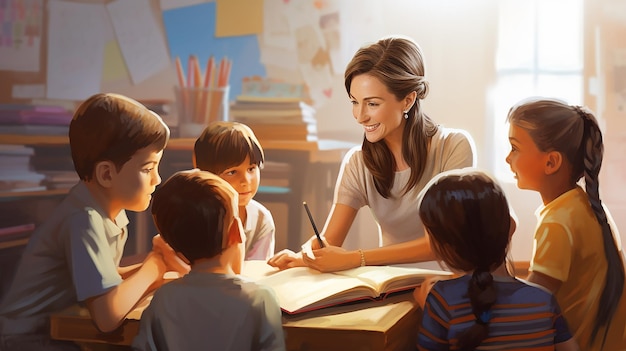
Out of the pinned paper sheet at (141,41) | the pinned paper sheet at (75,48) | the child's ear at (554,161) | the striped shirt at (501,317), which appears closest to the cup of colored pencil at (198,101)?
the pinned paper sheet at (141,41)

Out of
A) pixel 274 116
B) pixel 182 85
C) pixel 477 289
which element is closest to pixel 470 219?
pixel 477 289

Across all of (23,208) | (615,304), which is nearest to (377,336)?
(615,304)

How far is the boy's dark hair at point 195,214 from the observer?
1.19 meters

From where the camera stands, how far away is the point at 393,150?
6.15ft

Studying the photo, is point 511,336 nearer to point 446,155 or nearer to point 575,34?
point 446,155

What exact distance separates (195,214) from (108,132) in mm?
344

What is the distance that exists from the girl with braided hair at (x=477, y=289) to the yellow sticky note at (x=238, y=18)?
1596 mm

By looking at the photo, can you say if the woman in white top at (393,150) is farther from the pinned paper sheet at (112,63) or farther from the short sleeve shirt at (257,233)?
the pinned paper sheet at (112,63)

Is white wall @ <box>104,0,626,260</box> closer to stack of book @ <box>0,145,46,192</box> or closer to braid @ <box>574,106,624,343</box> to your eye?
stack of book @ <box>0,145,46,192</box>

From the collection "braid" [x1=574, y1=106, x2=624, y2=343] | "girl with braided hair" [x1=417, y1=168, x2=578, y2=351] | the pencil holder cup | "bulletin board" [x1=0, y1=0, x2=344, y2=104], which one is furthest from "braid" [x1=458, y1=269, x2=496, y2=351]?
"bulletin board" [x1=0, y1=0, x2=344, y2=104]

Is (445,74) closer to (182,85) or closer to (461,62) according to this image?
(461,62)

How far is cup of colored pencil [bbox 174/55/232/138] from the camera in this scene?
8.07ft

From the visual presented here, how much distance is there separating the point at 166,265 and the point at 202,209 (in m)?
0.21

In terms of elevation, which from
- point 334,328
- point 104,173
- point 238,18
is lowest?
point 334,328
